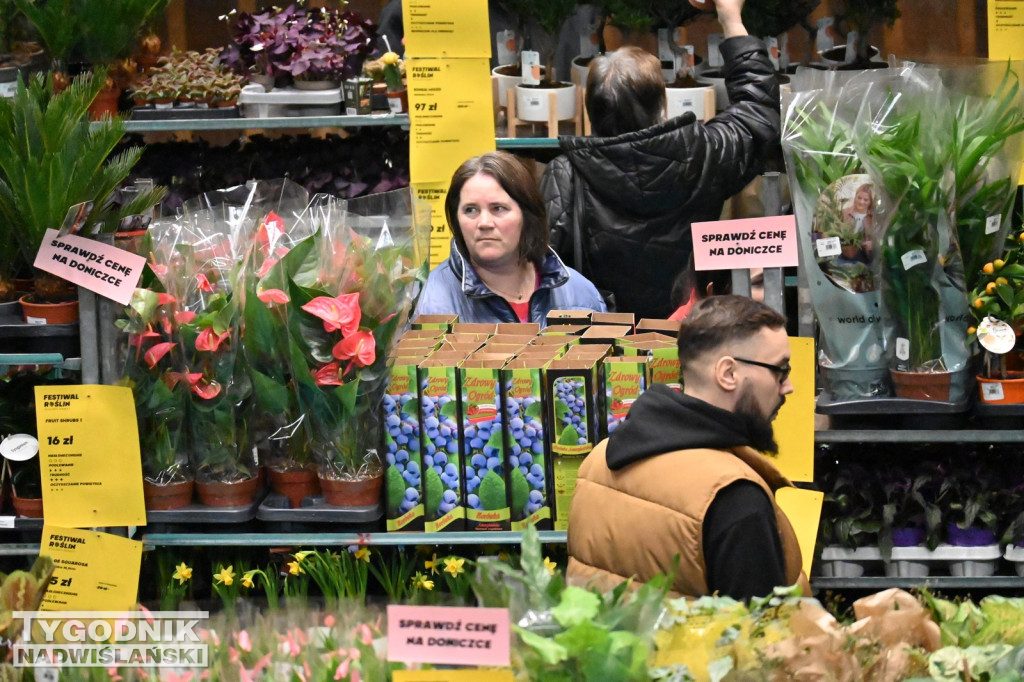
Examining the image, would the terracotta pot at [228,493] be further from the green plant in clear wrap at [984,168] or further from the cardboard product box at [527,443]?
the green plant in clear wrap at [984,168]

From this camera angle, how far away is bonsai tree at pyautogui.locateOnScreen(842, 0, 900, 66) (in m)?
3.62

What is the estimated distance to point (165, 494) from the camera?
253 centimetres

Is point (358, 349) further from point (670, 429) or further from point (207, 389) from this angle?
point (670, 429)

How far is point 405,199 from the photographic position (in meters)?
2.62

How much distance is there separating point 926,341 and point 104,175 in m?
1.73

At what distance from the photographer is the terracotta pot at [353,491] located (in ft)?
8.05

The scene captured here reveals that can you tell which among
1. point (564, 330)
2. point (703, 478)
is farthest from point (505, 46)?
point (703, 478)

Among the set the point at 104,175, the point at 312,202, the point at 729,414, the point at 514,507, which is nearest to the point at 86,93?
the point at 104,175

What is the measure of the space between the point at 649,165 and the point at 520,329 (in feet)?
2.85

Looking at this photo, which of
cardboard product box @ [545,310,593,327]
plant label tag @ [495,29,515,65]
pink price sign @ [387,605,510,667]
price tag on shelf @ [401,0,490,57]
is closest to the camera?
pink price sign @ [387,605,510,667]

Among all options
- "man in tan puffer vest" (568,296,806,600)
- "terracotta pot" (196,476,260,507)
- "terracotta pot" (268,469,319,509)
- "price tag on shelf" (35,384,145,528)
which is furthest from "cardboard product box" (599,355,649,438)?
"price tag on shelf" (35,384,145,528)

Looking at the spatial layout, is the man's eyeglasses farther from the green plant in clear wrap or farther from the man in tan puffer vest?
the green plant in clear wrap

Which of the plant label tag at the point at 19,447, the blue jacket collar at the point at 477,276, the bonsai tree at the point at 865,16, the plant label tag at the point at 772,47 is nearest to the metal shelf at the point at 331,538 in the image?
the plant label tag at the point at 19,447

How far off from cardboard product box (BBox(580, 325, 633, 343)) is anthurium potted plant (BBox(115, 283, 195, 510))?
805 millimetres
